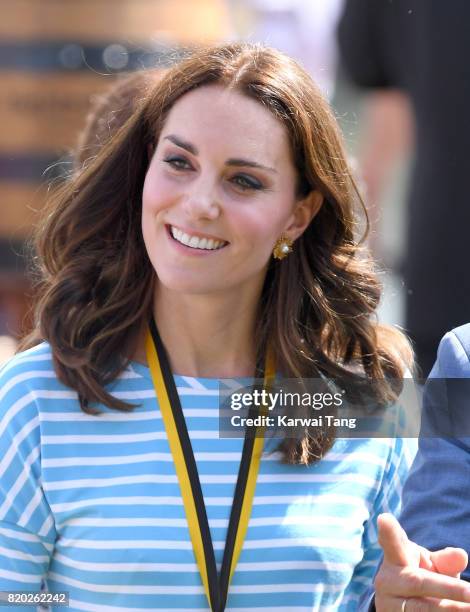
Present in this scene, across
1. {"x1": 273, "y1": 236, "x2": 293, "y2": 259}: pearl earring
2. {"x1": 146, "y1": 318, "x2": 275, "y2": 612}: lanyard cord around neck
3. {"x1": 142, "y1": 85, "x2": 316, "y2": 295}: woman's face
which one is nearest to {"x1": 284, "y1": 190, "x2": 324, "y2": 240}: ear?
{"x1": 273, "y1": 236, "x2": 293, "y2": 259}: pearl earring

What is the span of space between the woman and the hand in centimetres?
43

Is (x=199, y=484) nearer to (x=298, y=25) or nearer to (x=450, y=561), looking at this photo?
(x=450, y=561)

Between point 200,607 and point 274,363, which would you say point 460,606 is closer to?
point 200,607

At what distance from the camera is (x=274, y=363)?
2945 millimetres

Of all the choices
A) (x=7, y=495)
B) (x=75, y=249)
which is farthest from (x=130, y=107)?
(x=7, y=495)

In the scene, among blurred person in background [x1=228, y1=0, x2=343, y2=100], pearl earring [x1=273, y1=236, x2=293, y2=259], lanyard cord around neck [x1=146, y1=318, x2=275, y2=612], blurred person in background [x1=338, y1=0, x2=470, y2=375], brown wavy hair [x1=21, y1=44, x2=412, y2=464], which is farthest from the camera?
blurred person in background [x1=228, y1=0, x2=343, y2=100]

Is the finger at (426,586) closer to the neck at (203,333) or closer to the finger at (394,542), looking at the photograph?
the finger at (394,542)

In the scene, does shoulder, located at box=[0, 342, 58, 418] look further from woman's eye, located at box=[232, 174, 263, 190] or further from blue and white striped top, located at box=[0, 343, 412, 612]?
woman's eye, located at box=[232, 174, 263, 190]

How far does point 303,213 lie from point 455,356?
666 mm

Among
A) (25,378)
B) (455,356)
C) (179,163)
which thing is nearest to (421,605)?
(455,356)

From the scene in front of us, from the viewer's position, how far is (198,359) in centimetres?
290

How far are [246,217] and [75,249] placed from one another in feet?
1.52

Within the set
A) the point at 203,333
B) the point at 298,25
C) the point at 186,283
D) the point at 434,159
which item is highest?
the point at 434,159

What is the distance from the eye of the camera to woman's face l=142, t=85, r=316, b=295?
2.77 m
